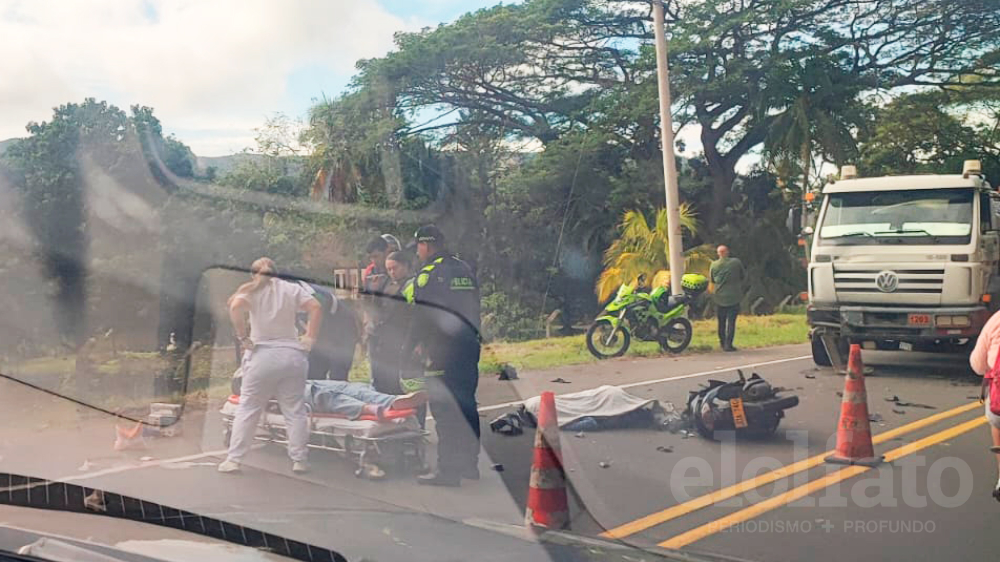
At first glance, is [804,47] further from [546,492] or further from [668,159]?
[546,492]

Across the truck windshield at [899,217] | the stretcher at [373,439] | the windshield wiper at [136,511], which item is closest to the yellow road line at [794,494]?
the stretcher at [373,439]

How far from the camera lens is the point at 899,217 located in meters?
10.9

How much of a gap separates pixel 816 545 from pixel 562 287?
31.1ft

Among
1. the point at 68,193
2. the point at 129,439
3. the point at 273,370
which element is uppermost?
the point at 68,193

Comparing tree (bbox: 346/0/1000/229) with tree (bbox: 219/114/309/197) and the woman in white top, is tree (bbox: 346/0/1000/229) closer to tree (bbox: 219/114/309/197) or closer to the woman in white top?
tree (bbox: 219/114/309/197)

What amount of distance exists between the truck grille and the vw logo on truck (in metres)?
0.02

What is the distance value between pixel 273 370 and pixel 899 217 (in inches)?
281

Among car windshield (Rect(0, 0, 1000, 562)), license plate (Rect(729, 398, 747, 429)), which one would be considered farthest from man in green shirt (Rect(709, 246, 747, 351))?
license plate (Rect(729, 398, 747, 429))

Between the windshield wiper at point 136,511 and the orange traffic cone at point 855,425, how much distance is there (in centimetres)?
476

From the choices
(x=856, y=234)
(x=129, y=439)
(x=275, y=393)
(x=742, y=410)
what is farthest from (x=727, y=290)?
(x=129, y=439)

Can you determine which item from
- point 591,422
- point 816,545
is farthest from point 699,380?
point 816,545

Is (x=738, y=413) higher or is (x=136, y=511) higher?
(x=136, y=511)

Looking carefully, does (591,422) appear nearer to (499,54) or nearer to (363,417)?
(363,417)

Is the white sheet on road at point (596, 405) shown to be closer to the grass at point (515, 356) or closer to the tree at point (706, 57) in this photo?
the grass at point (515, 356)
